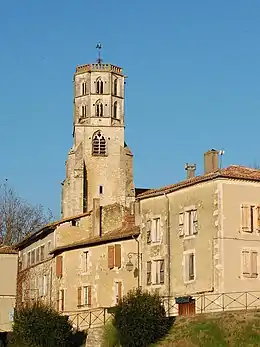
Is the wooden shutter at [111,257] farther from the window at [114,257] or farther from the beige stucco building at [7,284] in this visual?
the beige stucco building at [7,284]

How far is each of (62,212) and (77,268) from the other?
5129cm

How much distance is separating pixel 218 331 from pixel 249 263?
6757 millimetres

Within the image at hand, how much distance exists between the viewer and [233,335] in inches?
1663

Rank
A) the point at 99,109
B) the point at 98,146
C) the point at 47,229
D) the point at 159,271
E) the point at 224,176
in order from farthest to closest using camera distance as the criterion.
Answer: the point at 99,109 < the point at 98,146 < the point at 47,229 < the point at 159,271 < the point at 224,176

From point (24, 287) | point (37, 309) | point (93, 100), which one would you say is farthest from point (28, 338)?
point (93, 100)

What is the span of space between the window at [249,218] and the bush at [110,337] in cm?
907

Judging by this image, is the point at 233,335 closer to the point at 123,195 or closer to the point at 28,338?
the point at 28,338

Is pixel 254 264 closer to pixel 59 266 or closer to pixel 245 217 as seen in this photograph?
pixel 245 217

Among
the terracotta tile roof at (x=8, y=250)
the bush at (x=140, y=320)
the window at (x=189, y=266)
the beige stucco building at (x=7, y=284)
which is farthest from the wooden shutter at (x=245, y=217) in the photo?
the terracotta tile roof at (x=8, y=250)

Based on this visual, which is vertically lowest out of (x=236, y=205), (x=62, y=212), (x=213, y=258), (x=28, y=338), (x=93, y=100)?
(x=28, y=338)

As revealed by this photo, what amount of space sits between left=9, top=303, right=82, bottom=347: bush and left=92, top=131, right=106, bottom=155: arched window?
6268cm

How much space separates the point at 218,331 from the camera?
43031 mm

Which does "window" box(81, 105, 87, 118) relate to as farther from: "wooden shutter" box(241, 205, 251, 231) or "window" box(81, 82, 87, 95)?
"wooden shutter" box(241, 205, 251, 231)

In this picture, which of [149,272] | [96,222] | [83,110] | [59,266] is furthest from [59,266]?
[83,110]
